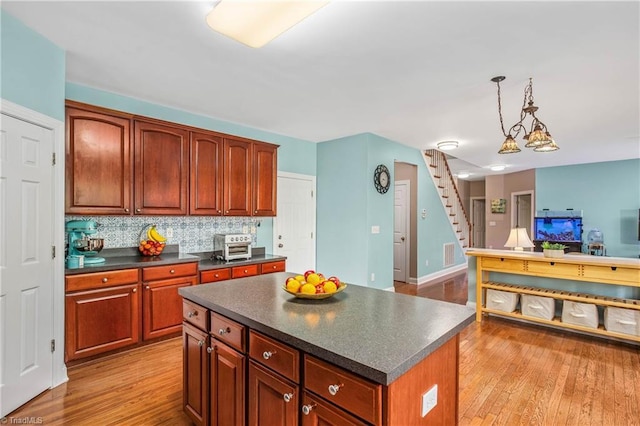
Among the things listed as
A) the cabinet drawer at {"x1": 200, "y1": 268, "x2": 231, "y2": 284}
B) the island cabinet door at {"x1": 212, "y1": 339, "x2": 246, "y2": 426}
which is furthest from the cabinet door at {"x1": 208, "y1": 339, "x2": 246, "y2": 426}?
the cabinet drawer at {"x1": 200, "y1": 268, "x2": 231, "y2": 284}

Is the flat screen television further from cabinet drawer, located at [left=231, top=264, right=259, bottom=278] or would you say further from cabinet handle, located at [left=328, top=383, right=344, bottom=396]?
cabinet handle, located at [left=328, top=383, right=344, bottom=396]

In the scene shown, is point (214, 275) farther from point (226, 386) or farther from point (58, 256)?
point (226, 386)

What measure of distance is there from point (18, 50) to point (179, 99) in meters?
1.45

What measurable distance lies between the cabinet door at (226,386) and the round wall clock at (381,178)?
12.4 ft

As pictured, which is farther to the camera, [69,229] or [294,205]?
[294,205]

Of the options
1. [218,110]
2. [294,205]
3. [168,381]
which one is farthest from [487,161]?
[168,381]

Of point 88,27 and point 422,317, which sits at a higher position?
point 88,27

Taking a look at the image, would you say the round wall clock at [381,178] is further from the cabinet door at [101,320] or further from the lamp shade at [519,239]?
the cabinet door at [101,320]

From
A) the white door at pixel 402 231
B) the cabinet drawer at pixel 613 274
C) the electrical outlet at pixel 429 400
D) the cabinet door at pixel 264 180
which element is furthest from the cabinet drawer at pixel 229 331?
the white door at pixel 402 231

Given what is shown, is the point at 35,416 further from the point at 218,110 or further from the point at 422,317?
the point at 218,110

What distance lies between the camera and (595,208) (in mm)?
7277

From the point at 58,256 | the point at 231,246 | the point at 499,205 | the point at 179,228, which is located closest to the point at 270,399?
the point at 58,256

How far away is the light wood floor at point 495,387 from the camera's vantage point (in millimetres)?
2176

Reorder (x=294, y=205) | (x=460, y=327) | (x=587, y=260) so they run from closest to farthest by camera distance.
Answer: (x=460, y=327)
(x=587, y=260)
(x=294, y=205)
